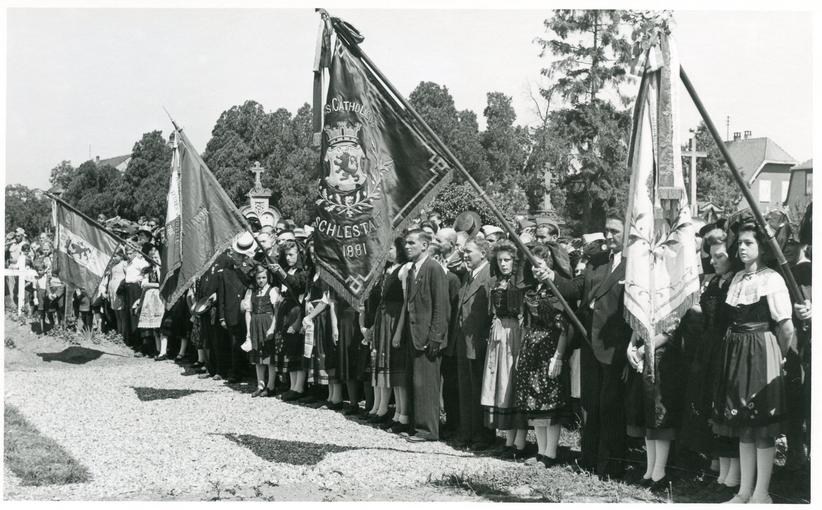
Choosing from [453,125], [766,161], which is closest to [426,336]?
[766,161]

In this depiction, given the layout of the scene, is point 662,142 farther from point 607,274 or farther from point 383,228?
point 383,228

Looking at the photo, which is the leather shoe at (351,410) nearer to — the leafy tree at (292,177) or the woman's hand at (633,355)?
the woman's hand at (633,355)

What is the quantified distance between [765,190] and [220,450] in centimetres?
2701

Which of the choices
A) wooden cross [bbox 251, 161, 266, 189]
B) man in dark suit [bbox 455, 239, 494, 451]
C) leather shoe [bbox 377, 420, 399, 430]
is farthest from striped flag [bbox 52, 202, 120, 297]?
wooden cross [bbox 251, 161, 266, 189]

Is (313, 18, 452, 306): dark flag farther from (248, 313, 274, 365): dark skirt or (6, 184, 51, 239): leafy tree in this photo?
(6, 184, 51, 239): leafy tree

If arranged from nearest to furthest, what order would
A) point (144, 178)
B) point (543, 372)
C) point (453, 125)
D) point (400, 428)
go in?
point (543, 372) < point (400, 428) < point (453, 125) < point (144, 178)

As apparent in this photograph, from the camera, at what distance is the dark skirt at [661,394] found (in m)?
6.60

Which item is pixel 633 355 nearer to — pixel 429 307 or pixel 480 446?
pixel 480 446

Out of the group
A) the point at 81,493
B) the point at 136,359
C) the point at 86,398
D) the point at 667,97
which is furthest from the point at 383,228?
the point at 136,359

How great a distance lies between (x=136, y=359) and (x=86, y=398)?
415cm

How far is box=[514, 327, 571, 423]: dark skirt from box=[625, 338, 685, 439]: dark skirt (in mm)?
834

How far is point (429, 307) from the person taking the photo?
8789 mm

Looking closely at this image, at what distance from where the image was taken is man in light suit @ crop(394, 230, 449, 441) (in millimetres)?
8742

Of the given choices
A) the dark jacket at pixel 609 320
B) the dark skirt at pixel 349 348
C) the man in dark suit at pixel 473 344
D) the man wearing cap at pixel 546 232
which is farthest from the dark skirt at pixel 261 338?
the dark jacket at pixel 609 320
